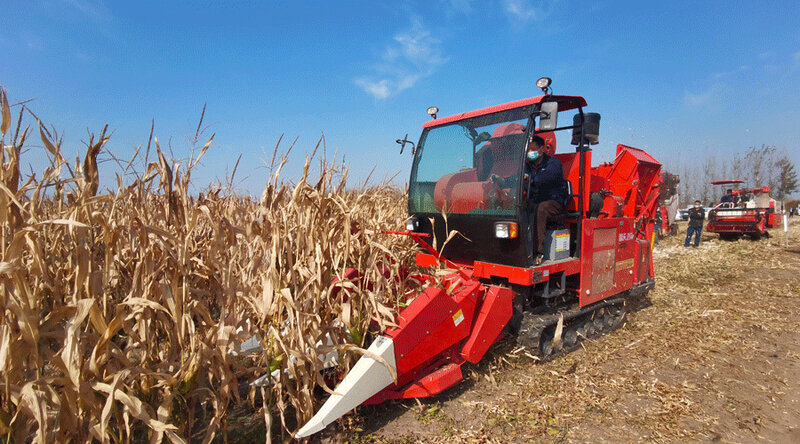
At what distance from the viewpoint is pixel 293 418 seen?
306 cm

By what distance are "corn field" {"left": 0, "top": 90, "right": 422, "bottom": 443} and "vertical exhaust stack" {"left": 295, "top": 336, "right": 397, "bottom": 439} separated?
0.50 ft

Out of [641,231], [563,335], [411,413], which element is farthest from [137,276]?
[641,231]

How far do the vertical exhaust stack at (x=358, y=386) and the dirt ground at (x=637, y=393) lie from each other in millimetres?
393

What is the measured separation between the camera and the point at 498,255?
4047 mm

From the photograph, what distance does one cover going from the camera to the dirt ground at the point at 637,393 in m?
3.05

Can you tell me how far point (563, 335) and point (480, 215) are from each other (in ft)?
5.34

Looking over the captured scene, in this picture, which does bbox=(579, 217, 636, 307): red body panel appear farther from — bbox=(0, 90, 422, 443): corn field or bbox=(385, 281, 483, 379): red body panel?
bbox=(0, 90, 422, 443): corn field

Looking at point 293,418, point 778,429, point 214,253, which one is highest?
point 214,253

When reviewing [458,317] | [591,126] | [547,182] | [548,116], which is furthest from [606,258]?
[458,317]

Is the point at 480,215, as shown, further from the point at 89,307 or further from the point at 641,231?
the point at 641,231

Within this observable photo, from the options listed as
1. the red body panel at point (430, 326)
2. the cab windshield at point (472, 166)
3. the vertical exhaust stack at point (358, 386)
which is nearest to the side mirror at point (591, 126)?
the cab windshield at point (472, 166)

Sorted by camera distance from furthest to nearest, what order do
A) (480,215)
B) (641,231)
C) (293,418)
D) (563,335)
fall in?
(641,231) < (563,335) < (480,215) < (293,418)

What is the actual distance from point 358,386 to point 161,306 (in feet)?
4.09

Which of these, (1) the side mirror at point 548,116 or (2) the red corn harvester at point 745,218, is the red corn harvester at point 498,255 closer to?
(1) the side mirror at point 548,116
